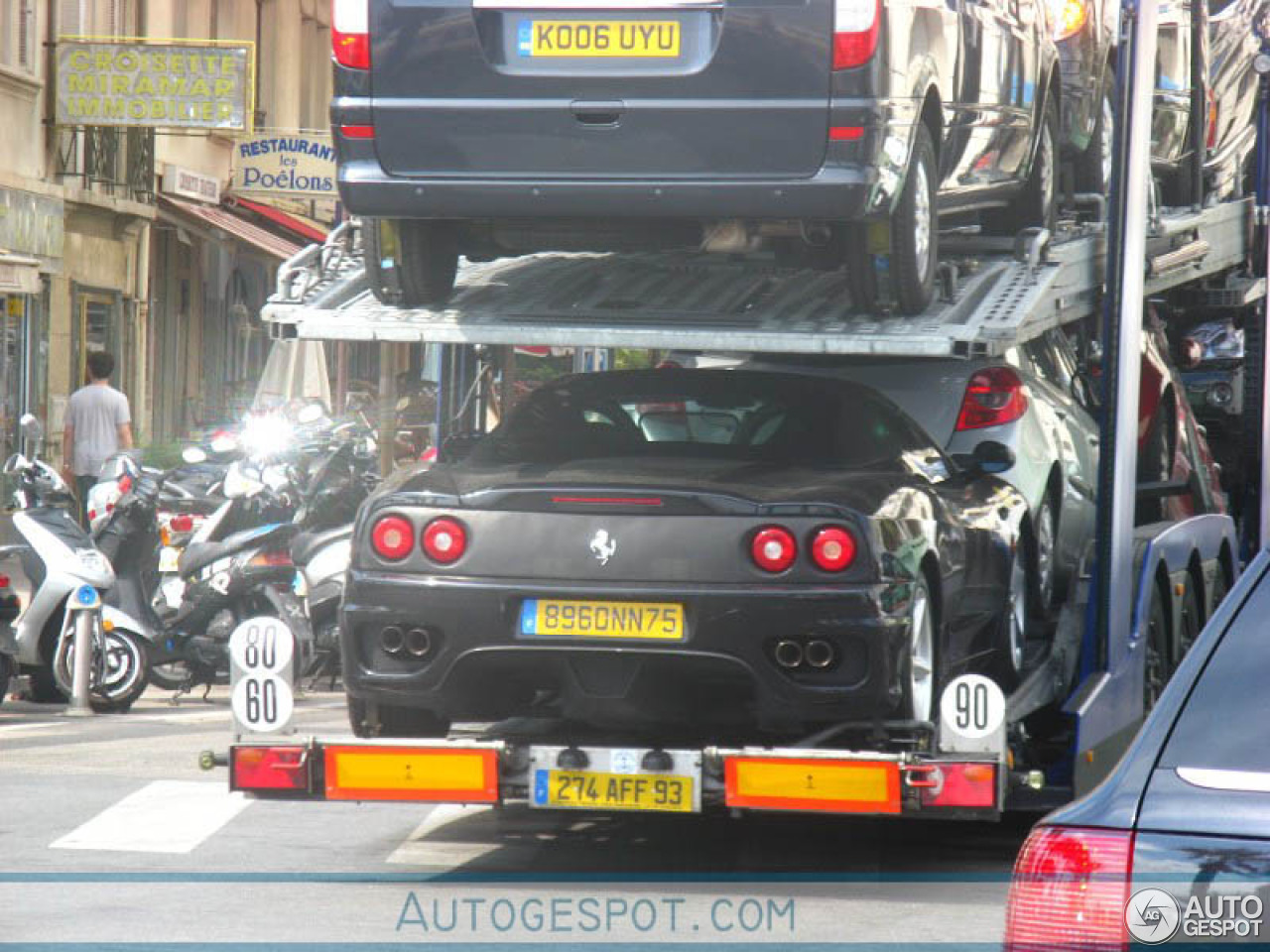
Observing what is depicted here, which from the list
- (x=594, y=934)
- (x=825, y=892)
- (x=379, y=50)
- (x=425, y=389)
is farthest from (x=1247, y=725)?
(x=425, y=389)

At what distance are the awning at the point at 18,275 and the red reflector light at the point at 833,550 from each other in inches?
558

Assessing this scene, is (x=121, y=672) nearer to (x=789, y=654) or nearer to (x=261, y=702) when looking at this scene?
(x=261, y=702)

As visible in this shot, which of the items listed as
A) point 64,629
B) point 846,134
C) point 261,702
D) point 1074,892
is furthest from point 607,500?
point 64,629

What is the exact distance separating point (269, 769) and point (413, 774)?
1.60ft

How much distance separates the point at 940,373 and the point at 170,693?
6424 mm

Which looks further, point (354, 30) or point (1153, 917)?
point (354, 30)

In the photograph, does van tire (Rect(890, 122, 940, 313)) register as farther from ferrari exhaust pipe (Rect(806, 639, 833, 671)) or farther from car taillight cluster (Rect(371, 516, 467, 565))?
car taillight cluster (Rect(371, 516, 467, 565))

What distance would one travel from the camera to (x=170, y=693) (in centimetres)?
1480

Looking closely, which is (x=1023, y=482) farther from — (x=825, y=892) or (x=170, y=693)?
(x=170, y=693)

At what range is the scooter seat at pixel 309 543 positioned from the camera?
14.0 m

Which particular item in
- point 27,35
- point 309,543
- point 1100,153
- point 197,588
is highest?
point 27,35

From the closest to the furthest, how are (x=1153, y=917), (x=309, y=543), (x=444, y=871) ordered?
(x=1153, y=917)
(x=444, y=871)
(x=309, y=543)

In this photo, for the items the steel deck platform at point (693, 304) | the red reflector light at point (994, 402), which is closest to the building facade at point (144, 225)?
the steel deck platform at point (693, 304)

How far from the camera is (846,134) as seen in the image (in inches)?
332
